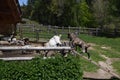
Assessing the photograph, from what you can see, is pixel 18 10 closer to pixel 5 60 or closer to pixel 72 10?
pixel 5 60

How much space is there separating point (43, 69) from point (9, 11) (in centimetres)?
311

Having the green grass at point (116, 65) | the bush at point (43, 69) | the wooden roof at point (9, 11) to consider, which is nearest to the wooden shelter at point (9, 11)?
the wooden roof at point (9, 11)

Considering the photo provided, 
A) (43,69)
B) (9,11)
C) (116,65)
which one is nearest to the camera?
(43,69)

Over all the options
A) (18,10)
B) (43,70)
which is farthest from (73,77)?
(18,10)

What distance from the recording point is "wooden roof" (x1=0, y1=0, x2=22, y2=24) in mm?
11080

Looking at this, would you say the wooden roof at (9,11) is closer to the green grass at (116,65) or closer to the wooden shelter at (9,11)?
the wooden shelter at (9,11)

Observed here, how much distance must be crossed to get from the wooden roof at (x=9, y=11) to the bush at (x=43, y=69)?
2356 mm

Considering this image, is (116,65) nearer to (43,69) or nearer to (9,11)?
(9,11)

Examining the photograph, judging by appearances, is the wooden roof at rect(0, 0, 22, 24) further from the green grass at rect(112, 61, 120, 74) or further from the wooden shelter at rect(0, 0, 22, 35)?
the green grass at rect(112, 61, 120, 74)

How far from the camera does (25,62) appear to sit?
9.45 m

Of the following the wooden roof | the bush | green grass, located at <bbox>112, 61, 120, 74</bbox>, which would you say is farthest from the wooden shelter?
green grass, located at <bbox>112, 61, 120, 74</bbox>

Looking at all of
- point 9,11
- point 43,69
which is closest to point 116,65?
point 9,11

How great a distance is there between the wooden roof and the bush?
7.73 feet

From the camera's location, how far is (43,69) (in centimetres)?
939
